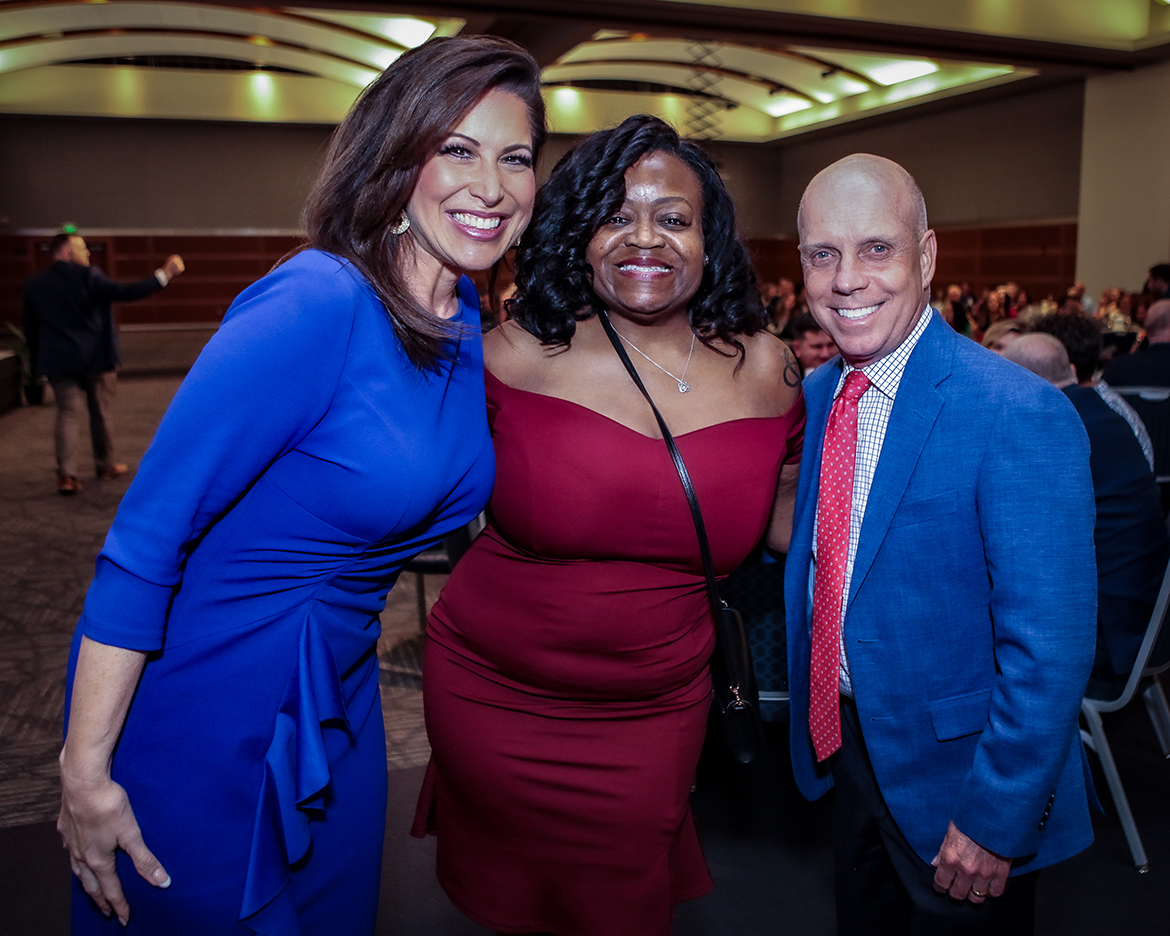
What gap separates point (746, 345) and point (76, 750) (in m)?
1.43

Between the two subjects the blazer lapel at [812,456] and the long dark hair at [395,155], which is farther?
the blazer lapel at [812,456]

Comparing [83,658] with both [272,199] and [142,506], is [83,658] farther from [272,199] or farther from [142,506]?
[272,199]

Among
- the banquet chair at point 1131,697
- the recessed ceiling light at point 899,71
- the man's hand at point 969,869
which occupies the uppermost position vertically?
the recessed ceiling light at point 899,71

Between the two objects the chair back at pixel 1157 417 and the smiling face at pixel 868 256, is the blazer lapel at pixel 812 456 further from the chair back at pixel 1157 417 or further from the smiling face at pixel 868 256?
the chair back at pixel 1157 417

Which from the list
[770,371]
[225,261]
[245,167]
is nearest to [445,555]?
[770,371]

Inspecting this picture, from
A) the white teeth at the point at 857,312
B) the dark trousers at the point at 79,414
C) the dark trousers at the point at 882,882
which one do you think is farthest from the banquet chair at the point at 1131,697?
the dark trousers at the point at 79,414

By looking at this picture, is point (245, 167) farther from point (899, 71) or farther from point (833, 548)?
point (833, 548)

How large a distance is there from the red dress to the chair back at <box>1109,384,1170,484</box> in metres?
3.29

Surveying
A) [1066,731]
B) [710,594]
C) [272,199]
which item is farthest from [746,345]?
[272,199]

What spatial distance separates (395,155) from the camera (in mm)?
1295

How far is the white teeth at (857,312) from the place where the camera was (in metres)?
1.47

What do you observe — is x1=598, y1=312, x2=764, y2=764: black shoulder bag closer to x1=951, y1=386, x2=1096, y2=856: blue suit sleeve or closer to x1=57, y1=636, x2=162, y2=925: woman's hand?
x1=951, y1=386, x2=1096, y2=856: blue suit sleeve

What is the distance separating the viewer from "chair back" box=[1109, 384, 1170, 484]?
4367mm

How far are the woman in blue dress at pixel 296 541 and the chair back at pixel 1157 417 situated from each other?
398cm
